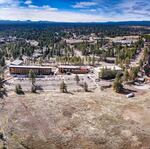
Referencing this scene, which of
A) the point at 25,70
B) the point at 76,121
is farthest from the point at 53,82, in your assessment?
the point at 76,121

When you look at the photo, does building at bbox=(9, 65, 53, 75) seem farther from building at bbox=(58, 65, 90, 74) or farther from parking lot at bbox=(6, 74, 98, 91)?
building at bbox=(58, 65, 90, 74)

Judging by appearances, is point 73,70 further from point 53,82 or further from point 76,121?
point 76,121

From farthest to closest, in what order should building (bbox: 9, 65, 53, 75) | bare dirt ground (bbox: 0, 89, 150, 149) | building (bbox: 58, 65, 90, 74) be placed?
building (bbox: 58, 65, 90, 74)
building (bbox: 9, 65, 53, 75)
bare dirt ground (bbox: 0, 89, 150, 149)

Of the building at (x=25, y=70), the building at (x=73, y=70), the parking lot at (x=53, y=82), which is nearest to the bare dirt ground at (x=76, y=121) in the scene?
the parking lot at (x=53, y=82)

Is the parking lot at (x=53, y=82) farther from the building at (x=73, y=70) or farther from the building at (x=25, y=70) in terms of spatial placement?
the building at (x=25, y=70)

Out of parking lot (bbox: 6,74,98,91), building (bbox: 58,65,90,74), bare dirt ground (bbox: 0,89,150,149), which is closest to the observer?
bare dirt ground (bbox: 0,89,150,149)

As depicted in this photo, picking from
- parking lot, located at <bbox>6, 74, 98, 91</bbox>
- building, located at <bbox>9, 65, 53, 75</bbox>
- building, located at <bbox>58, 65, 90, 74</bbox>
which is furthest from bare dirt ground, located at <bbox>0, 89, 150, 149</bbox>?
building, located at <bbox>58, 65, 90, 74</bbox>

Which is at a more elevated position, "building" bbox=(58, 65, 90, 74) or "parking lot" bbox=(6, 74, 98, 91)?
"building" bbox=(58, 65, 90, 74)

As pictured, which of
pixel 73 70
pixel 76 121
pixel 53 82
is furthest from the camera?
pixel 73 70

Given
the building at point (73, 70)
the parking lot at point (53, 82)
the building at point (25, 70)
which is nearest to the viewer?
the parking lot at point (53, 82)
